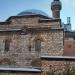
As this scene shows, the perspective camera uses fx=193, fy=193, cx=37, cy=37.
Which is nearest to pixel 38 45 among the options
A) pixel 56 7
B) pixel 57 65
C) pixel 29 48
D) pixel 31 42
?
pixel 31 42

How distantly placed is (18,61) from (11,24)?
3890 millimetres

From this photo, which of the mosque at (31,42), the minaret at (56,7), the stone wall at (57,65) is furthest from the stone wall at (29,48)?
the minaret at (56,7)

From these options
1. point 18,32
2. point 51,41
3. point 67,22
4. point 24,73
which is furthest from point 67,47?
point 67,22

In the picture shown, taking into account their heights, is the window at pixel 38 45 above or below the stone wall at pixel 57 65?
above

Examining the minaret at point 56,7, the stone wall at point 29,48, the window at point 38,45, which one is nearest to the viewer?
the stone wall at point 29,48

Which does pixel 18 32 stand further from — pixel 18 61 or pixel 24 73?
pixel 24 73

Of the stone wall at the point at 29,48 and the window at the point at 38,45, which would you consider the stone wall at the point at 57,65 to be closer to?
the stone wall at the point at 29,48

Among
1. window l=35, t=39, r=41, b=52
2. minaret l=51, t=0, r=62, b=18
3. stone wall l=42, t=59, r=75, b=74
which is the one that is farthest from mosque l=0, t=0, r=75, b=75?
minaret l=51, t=0, r=62, b=18

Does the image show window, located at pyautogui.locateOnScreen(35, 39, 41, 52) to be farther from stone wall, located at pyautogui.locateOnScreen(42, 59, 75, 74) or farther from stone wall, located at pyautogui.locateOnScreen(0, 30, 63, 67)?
stone wall, located at pyautogui.locateOnScreen(42, 59, 75, 74)

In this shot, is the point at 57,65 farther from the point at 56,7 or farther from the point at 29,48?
the point at 56,7

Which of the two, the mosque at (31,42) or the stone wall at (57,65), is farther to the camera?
the mosque at (31,42)

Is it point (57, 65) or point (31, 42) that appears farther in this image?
point (31, 42)

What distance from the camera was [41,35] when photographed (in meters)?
16.9

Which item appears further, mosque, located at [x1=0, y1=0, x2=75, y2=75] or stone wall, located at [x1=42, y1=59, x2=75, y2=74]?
mosque, located at [x1=0, y1=0, x2=75, y2=75]
